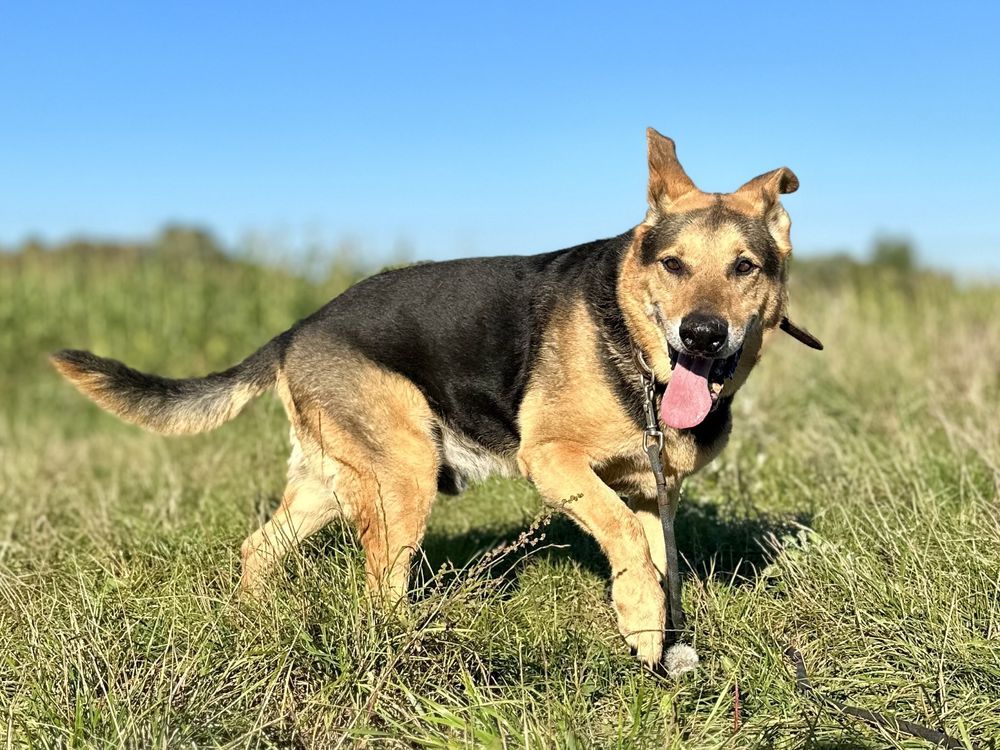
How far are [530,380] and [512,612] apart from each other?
1071mm

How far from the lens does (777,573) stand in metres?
4.54

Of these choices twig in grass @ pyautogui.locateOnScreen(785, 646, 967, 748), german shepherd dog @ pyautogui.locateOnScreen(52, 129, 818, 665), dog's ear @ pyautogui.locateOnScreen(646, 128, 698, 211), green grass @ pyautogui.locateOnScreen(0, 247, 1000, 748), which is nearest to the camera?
twig in grass @ pyautogui.locateOnScreen(785, 646, 967, 748)

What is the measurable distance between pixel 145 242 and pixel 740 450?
42.7ft

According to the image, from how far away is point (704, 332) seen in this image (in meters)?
3.81

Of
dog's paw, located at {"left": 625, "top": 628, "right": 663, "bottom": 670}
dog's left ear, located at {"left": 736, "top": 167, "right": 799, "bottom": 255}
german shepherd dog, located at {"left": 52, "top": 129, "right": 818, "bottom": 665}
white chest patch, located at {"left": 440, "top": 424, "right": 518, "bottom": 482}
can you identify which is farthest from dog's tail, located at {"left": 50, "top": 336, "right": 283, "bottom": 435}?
dog's left ear, located at {"left": 736, "top": 167, "right": 799, "bottom": 255}

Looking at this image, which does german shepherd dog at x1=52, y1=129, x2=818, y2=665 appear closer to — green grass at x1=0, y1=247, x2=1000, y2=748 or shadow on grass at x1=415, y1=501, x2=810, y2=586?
green grass at x1=0, y1=247, x2=1000, y2=748

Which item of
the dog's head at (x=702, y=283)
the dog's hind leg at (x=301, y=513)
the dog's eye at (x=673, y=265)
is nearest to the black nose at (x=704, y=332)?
the dog's head at (x=702, y=283)

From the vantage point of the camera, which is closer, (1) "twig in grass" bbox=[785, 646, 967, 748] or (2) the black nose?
(1) "twig in grass" bbox=[785, 646, 967, 748]

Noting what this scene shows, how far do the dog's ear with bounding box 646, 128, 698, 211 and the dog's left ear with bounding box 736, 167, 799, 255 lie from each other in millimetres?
285

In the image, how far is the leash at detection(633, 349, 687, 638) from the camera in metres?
4.01

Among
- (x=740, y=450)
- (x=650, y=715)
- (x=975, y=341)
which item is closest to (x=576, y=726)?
(x=650, y=715)

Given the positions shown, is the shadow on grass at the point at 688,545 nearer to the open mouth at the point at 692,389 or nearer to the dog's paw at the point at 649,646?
the dog's paw at the point at 649,646

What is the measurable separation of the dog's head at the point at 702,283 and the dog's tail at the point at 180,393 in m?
1.96

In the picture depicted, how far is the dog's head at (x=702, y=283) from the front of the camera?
393 centimetres
